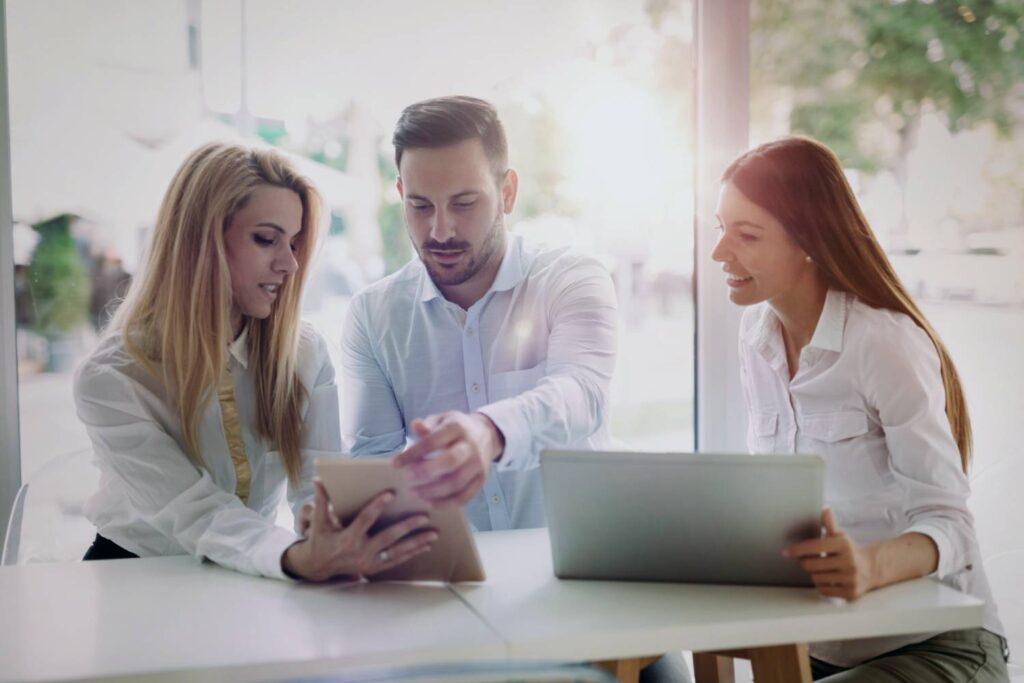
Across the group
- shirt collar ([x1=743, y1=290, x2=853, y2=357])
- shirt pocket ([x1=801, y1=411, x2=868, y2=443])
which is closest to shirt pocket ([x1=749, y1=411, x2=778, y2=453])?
shirt pocket ([x1=801, y1=411, x2=868, y2=443])

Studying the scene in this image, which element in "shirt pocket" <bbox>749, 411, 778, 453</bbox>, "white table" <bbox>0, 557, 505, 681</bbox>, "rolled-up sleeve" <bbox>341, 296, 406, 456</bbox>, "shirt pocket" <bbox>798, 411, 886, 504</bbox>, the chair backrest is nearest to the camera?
"white table" <bbox>0, 557, 505, 681</bbox>

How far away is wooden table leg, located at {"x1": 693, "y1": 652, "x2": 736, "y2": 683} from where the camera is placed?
2.09 metres

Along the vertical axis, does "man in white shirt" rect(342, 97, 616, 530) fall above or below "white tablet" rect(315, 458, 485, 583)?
above

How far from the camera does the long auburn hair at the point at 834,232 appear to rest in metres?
2.03

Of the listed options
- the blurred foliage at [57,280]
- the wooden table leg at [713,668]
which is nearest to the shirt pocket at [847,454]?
the wooden table leg at [713,668]

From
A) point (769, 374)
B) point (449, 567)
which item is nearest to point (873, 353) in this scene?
point (769, 374)

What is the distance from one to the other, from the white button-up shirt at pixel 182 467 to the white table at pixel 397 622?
0.34 ft

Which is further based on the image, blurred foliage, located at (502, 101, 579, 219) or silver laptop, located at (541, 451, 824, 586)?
blurred foliage, located at (502, 101, 579, 219)

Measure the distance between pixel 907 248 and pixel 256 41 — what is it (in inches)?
74.5

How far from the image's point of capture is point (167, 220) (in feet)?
7.07

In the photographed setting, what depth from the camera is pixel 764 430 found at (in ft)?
7.26

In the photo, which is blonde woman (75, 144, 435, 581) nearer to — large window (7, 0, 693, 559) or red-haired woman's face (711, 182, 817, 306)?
large window (7, 0, 693, 559)

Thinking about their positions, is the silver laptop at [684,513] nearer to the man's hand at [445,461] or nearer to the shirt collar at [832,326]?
the man's hand at [445,461]

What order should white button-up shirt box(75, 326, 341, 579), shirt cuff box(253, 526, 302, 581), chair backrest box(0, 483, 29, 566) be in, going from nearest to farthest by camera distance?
shirt cuff box(253, 526, 302, 581) → white button-up shirt box(75, 326, 341, 579) → chair backrest box(0, 483, 29, 566)
